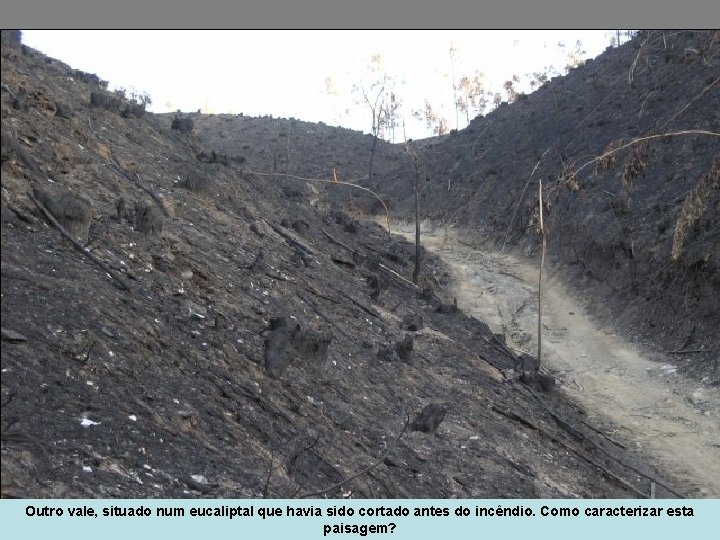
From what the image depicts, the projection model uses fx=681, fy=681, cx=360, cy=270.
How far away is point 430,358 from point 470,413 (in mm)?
1843

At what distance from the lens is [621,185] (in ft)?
66.0

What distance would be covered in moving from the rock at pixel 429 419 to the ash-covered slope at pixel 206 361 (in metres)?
0.03

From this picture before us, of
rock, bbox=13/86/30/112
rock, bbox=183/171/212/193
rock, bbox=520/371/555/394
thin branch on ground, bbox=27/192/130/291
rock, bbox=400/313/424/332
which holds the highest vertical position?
rock, bbox=13/86/30/112

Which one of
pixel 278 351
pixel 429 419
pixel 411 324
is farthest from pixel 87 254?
pixel 411 324

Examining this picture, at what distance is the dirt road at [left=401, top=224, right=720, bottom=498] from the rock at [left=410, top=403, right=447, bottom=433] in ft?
11.6

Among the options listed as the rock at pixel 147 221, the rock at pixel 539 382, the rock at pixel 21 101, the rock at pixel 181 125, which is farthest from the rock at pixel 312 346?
the rock at pixel 181 125

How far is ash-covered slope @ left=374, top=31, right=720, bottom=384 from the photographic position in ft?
45.6

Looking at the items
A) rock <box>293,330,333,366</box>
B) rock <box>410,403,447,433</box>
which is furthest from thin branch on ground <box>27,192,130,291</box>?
rock <box>410,403,447,433</box>

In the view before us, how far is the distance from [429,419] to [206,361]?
297cm

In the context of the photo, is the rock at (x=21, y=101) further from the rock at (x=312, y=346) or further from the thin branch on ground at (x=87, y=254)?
the rock at (x=312, y=346)

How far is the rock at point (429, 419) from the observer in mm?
8406

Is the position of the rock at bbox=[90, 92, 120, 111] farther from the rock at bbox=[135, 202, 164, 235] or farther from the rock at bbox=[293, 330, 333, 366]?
the rock at bbox=[293, 330, 333, 366]

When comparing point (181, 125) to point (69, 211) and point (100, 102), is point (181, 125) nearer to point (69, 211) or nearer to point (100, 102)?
point (100, 102)

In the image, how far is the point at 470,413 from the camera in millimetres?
9719
